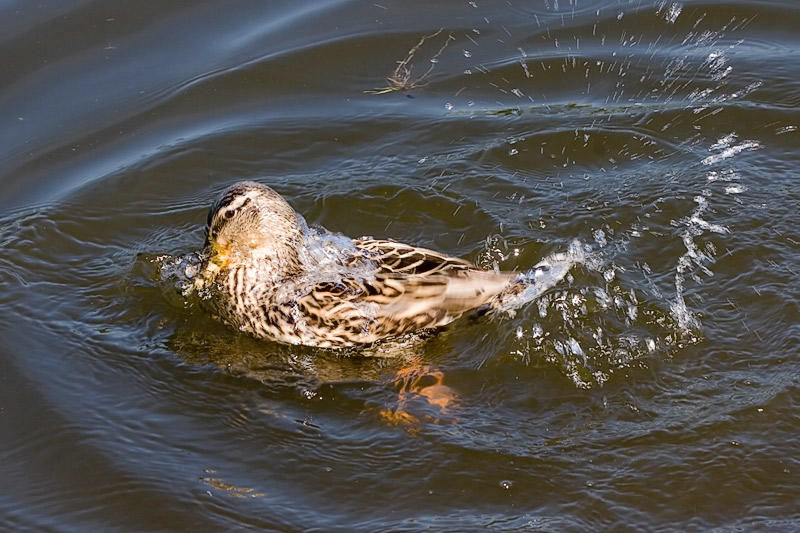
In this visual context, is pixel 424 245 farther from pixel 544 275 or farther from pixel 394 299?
pixel 394 299

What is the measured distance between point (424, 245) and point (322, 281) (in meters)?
1.20

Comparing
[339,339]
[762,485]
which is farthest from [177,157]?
[762,485]

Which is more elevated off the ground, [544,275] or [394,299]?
[544,275]

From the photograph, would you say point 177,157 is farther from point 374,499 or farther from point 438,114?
point 374,499

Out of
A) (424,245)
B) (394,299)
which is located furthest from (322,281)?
(424,245)

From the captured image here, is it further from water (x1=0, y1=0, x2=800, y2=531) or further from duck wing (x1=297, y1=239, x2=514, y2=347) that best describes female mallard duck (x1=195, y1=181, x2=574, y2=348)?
water (x1=0, y1=0, x2=800, y2=531)

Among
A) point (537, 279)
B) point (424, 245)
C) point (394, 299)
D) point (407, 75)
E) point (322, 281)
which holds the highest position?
point (407, 75)

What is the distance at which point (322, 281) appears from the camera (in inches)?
268

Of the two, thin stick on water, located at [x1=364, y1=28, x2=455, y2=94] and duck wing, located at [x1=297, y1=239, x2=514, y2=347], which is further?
thin stick on water, located at [x1=364, y1=28, x2=455, y2=94]

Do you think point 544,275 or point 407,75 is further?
point 407,75

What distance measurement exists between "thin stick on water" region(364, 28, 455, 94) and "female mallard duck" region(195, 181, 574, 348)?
100 inches

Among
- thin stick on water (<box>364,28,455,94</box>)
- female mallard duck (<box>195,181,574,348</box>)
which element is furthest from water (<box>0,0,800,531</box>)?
female mallard duck (<box>195,181,574,348</box>)

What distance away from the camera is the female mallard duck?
6668 millimetres

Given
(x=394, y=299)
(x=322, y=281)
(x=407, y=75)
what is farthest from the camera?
(x=407, y=75)
